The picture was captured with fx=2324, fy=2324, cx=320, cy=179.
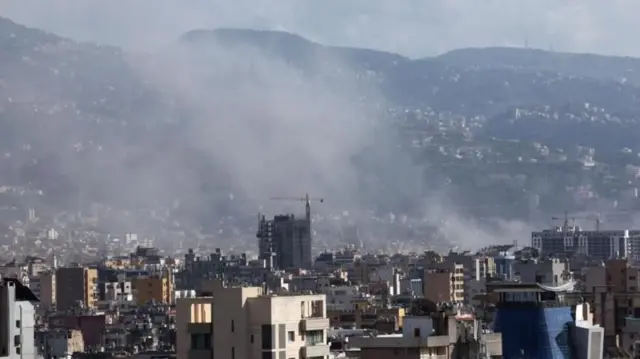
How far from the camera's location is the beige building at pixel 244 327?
24094mm

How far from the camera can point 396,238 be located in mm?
188000

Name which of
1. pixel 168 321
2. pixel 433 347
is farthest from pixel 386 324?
pixel 433 347

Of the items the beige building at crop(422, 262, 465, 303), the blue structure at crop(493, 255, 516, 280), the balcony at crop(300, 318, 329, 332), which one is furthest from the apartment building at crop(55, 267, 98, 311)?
the balcony at crop(300, 318, 329, 332)

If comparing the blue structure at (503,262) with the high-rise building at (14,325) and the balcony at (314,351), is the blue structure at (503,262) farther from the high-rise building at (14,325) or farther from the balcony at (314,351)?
the high-rise building at (14,325)

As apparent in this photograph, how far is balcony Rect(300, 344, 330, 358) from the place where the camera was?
81.1ft

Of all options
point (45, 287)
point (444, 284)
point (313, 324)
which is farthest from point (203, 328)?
point (45, 287)

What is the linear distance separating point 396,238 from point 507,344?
156751mm

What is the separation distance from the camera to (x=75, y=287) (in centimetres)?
10362

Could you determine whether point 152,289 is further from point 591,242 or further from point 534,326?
point 534,326

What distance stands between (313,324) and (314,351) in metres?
0.29

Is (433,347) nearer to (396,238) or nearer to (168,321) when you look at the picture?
(168,321)

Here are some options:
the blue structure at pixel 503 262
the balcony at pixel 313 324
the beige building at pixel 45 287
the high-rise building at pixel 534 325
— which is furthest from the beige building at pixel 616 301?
the blue structure at pixel 503 262

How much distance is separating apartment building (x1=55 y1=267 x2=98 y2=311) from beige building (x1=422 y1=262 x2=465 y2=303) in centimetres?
1682

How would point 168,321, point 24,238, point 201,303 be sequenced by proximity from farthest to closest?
1. point 24,238
2. point 168,321
3. point 201,303
